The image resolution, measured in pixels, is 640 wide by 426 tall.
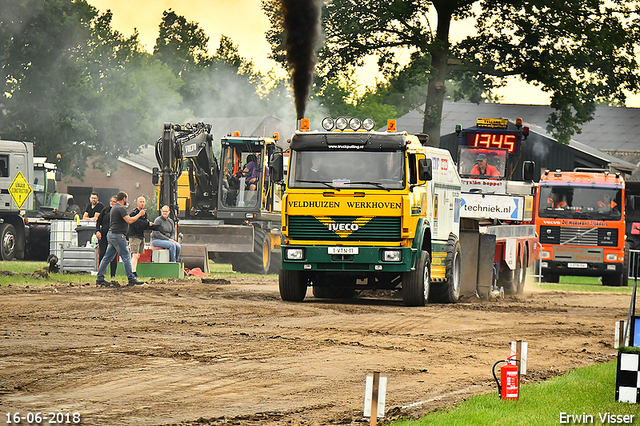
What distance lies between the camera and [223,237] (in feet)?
98.1

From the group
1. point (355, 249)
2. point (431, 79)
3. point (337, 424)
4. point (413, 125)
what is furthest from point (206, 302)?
point (413, 125)

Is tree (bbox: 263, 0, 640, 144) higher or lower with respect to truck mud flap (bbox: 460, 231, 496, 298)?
higher

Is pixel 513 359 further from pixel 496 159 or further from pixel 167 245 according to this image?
pixel 496 159

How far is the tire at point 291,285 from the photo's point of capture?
20.1m

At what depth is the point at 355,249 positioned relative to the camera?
19.2m

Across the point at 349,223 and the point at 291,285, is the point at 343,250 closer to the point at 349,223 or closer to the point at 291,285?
the point at 349,223

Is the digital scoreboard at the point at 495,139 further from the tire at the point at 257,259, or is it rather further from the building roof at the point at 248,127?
the building roof at the point at 248,127

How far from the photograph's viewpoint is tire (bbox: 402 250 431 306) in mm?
19781

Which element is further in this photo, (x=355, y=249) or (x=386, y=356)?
(x=355, y=249)

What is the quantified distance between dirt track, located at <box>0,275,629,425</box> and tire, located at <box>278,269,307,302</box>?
27 cm

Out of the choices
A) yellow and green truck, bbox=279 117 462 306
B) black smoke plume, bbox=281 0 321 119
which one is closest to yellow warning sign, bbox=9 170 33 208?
black smoke plume, bbox=281 0 321 119

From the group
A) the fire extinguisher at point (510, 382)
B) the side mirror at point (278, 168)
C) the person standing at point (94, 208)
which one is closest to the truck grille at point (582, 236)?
the person standing at point (94, 208)

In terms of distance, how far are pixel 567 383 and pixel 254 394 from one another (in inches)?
127

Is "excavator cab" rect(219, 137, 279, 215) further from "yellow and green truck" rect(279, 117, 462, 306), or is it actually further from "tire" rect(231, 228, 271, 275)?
"yellow and green truck" rect(279, 117, 462, 306)
